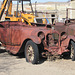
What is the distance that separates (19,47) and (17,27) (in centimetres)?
86

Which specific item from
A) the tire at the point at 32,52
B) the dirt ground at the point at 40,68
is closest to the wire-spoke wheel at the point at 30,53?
the tire at the point at 32,52

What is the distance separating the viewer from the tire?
229 inches

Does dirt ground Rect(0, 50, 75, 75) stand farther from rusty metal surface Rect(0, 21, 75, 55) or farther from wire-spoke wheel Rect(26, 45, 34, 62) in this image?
rusty metal surface Rect(0, 21, 75, 55)


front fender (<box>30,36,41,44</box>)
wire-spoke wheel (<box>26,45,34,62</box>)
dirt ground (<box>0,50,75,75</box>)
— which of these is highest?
front fender (<box>30,36,41,44</box>)

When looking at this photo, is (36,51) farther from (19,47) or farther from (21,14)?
(21,14)

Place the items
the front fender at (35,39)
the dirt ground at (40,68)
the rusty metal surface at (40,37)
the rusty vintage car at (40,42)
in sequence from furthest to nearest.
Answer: the rusty metal surface at (40,37)
the rusty vintage car at (40,42)
the front fender at (35,39)
the dirt ground at (40,68)

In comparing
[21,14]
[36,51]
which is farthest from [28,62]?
[21,14]

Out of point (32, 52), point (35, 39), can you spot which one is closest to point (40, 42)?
point (35, 39)

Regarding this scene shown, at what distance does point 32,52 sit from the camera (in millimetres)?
6070

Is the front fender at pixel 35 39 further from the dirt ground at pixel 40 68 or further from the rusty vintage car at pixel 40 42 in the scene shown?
the dirt ground at pixel 40 68

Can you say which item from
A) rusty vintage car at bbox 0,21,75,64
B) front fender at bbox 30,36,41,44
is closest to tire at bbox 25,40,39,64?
rusty vintage car at bbox 0,21,75,64

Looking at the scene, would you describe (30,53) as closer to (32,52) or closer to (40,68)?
(32,52)

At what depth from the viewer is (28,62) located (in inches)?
244

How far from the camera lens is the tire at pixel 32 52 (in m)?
5.83
